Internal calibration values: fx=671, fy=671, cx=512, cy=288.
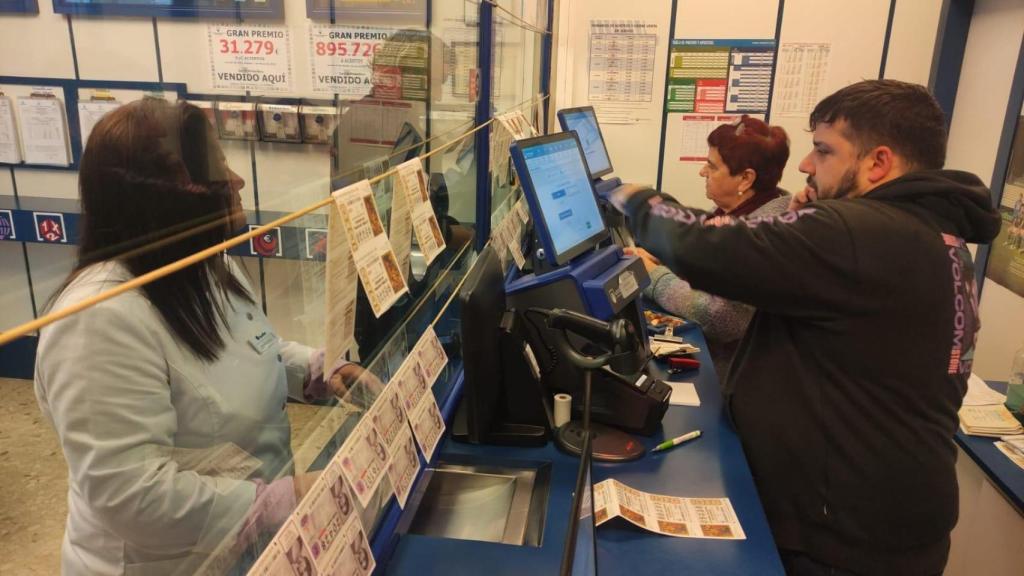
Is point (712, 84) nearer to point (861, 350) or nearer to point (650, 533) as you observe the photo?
point (861, 350)

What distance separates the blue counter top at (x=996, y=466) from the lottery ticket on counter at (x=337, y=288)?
169 cm

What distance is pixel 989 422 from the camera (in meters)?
1.92

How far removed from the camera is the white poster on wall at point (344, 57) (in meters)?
1.31

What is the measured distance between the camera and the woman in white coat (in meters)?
0.63

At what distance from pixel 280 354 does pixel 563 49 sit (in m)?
3.22

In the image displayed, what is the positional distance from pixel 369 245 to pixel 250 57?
14.7 inches

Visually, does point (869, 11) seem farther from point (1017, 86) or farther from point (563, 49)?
point (563, 49)

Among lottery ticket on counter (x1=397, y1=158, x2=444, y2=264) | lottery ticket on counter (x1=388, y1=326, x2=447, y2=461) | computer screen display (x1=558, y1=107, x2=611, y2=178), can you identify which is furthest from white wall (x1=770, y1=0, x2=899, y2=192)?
lottery ticket on counter (x1=388, y1=326, x2=447, y2=461)

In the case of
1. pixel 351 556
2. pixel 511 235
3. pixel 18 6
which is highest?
pixel 18 6

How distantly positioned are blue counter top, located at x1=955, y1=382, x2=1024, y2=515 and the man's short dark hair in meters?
0.85

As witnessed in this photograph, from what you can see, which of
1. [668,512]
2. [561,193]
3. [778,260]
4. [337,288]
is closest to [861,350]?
[778,260]

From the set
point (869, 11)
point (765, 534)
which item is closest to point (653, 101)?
point (869, 11)

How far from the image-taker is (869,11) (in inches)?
136

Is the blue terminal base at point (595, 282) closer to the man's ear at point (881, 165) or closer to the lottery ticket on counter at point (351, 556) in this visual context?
the man's ear at point (881, 165)
